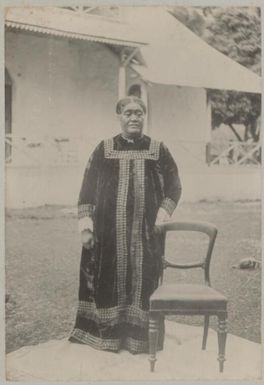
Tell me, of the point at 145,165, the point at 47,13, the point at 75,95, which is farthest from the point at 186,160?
the point at 47,13

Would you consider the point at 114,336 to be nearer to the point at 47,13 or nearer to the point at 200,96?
the point at 47,13

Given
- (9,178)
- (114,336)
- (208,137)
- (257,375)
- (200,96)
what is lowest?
(257,375)

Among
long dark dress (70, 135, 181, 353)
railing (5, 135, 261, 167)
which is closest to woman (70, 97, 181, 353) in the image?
long dark dress (70, 135, 181, 353)

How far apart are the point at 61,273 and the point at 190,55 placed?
176cm

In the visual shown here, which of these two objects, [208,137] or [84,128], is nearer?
[84,128]

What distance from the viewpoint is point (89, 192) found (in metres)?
3.24

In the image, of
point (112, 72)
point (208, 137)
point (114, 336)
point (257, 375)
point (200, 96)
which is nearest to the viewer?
point (114, 336)

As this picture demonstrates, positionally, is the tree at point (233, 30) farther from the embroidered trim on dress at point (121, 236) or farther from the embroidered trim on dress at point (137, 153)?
the embroidered trim on dress at point (121, 236)

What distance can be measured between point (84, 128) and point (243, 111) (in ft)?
4.34

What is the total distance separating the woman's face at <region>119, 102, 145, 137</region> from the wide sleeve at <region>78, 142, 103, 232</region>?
0.21m

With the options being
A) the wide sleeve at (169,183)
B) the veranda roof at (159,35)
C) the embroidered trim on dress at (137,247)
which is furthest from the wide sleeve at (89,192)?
the veranda roof at (159,35)

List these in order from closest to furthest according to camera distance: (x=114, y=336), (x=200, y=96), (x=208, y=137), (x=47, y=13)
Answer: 1. (x=114, y=336)
2. (x=47, y=13)
3. (x=208, y=137)
4. (x=200, y=96)

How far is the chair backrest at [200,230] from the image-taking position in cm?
316

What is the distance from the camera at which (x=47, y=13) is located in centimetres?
374
